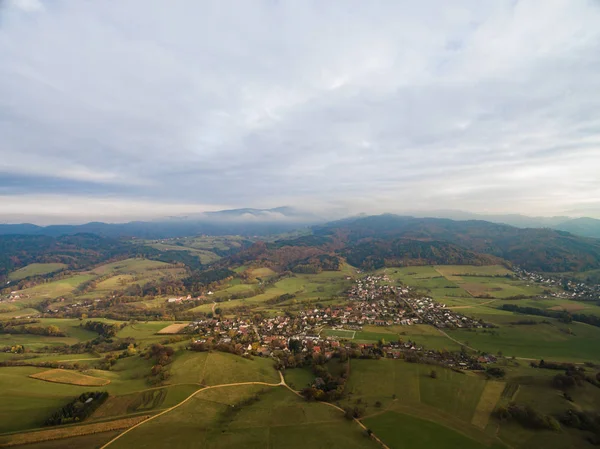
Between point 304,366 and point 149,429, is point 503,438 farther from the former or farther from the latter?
point 149,429

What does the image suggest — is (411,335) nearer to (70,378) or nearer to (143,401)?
(143,401)

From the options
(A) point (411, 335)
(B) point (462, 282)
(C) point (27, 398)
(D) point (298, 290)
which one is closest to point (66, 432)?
(C) point (27, 398)

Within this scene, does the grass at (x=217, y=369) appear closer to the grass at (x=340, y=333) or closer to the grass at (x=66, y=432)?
the grass at (x=66, y=432)

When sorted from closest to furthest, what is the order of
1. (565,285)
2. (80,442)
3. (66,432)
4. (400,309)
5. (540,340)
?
1. (80,442)
2. (66,432)
3. (540,340)
4. (400,309)
5. (565,285)

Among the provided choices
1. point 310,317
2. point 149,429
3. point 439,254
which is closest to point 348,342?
point 310,317

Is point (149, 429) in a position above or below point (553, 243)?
below

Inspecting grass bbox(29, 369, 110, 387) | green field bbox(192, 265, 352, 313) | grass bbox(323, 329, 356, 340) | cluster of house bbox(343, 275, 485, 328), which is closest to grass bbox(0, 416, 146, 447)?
grass bbox(29, 369, 110, 387)
